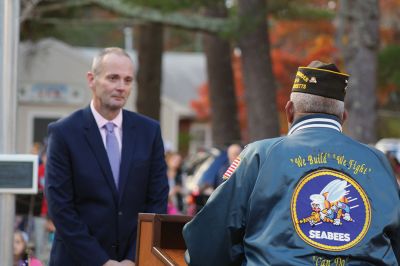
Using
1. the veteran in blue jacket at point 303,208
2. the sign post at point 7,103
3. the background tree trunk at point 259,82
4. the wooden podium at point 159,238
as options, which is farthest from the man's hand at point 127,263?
the background tree trunk at point 259,82

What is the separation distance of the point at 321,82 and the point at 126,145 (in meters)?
1.80

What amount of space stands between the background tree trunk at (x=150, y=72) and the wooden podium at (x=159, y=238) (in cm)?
1889

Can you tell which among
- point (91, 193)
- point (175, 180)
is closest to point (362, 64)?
point (175, 180)

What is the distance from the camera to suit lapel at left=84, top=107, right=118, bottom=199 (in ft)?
21.0

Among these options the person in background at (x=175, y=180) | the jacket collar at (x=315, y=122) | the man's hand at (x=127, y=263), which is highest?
Result: the jacket collar at (x=315, y=122)

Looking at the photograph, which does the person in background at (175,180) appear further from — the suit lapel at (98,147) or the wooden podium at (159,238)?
the wooden podium at (159,238)

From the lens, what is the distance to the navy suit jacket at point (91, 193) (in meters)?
6.29

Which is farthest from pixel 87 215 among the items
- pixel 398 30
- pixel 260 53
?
pixel 398 30

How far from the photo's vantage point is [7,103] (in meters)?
6.76

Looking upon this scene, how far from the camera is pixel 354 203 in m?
4.79

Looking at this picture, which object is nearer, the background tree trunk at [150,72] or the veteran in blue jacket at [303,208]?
the veteran in blue jacket at [303,208]

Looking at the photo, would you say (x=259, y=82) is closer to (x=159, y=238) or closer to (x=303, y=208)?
(x=159, y=238)

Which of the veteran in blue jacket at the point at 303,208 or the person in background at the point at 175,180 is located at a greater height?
the veteran in blue jacket at the point at 303,208

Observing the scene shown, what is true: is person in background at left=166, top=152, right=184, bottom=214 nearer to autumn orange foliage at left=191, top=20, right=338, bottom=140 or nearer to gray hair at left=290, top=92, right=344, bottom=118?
gray hair at left=290, top=92, right=344, bottom=118
